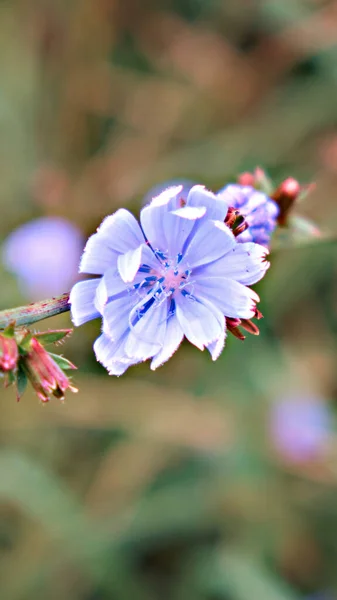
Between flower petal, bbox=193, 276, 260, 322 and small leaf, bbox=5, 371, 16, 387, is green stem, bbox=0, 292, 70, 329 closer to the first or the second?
small leaf, bbox=5, 371, 16, 387

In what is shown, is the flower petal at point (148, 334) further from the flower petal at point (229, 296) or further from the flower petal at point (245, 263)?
the flower petal at point (245, 263)

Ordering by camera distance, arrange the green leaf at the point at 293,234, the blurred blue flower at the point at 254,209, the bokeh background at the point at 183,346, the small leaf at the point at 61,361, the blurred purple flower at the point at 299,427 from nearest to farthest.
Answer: the small leaf at the point at 61,361 → the blurred blue flower at the point at 254,209 → the green leaf at the point at 293,234 → the bokeh background at the point at 183,346 → the blurred purple flower at the point at 299,427

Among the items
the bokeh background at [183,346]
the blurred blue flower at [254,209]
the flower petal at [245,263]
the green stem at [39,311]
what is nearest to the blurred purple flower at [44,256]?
the bokeh background at [183,346]

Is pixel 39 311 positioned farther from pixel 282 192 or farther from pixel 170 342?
pixel 282 192

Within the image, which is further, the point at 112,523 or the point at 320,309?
the point at 320,309

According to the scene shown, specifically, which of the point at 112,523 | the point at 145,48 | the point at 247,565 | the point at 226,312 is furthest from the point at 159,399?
the point at 145,48

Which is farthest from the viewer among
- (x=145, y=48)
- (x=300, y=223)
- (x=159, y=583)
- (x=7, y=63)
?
(x=145, y=48)

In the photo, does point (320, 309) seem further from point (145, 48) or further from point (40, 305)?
point (40, 305)

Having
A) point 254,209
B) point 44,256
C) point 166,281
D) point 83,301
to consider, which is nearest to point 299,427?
point 44,256
